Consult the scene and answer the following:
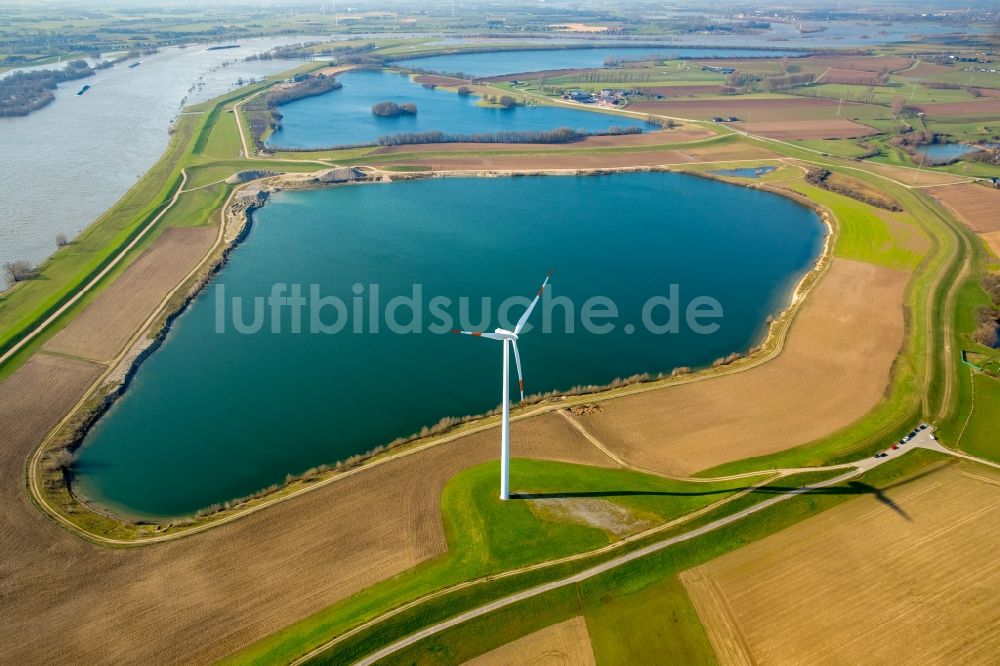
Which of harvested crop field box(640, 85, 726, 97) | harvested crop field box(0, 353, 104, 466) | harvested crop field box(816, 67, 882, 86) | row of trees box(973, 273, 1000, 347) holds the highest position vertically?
harvested crop field box(816, 67, 882, 86)

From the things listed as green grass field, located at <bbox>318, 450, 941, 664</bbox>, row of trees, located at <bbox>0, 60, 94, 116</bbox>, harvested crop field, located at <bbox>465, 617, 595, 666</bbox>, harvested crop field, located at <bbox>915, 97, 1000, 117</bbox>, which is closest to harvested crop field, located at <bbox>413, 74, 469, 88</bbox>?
row of trees, located at <bbox>0, 60, 94, 116</bbox>

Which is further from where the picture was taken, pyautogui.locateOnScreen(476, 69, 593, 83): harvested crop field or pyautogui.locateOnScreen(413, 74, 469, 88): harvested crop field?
pyautogui.locateOnScreen(476, 69, 593, 83): harvested crop field

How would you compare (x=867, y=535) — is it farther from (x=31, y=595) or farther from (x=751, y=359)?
(x=31, y=595)

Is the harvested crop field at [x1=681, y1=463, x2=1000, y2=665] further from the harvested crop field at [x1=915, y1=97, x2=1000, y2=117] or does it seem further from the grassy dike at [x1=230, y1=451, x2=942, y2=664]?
the harvested crop field at [x1=915, y1=97, x2=1000, y2=117]

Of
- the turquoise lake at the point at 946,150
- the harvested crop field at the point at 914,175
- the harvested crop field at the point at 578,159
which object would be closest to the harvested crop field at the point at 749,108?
the turquoise lake at the point at 946,150

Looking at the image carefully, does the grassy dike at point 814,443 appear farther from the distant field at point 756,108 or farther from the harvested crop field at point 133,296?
the distant field at point 756,108

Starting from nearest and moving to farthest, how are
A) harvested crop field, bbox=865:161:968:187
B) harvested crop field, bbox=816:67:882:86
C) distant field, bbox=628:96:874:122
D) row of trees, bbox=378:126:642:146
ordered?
harvested crop field, bbox=865:161:968:187, row of trees, bbox=378:126:642:146, distant field, bbox=628:96:874:122, harvested crop field, bbox=816:67:882:86

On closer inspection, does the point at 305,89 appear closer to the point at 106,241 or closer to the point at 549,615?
the point at 106,241
